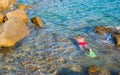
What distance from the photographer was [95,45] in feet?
58.9

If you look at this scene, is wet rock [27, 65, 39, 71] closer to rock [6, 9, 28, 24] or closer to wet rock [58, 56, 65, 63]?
wet rock [58, 56, 65, 63]

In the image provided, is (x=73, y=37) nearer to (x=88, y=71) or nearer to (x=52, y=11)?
(x=88, y=71)

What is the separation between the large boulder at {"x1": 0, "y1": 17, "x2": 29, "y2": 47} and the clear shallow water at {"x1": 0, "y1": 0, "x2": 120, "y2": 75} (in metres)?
0.44

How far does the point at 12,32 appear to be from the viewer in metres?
Answer: 18.7

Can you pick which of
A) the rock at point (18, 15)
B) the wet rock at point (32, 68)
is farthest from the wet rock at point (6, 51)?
the rock at point (18, 15)

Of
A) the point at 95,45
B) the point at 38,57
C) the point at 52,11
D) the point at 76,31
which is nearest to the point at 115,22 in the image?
the point at 76,31

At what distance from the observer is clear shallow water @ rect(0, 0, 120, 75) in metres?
15.3

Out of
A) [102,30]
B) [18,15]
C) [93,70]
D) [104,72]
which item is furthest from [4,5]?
[104,72]

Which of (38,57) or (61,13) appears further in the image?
(61,13)

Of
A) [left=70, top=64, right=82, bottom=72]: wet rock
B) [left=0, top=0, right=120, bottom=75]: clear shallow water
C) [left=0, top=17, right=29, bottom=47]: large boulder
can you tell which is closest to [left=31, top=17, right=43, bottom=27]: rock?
[left=0, top=0, right=120, bottom=75]: clear shallow water

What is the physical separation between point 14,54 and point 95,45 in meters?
5.55

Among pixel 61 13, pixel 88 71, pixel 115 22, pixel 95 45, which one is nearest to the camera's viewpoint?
pixel 88 71

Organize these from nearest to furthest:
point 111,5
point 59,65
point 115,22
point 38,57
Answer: point 59,65 < point 38,57 < point 115,22 < point 111,5

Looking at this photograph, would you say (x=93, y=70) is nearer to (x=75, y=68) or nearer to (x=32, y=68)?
(x=75, y=68)
